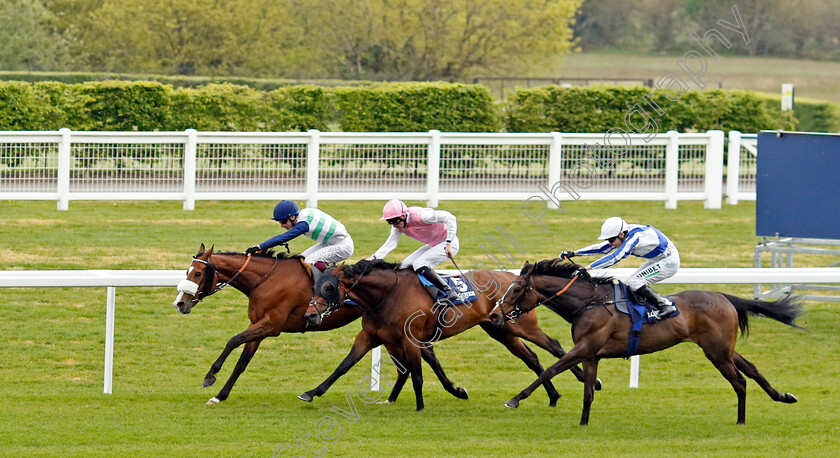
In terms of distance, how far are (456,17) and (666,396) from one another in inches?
833

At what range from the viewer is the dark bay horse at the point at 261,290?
7098mm

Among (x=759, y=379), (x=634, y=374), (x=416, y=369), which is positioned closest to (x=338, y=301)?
(x=416, y=369)

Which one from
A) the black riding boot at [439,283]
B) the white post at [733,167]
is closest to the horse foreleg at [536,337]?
the black riding boot at [439,283]

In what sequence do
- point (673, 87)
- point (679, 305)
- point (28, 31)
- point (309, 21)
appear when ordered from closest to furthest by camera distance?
point (679, 305)
point (673, 87)
point (28, 31)
point (309, 21)

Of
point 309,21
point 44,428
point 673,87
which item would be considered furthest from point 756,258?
point 309,21

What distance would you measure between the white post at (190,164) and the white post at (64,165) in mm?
1273

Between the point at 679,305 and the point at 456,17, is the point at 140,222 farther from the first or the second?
the point at 456,17

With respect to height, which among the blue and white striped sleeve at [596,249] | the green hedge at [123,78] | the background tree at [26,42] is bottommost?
the blue and white striped sleeve at [596,249]

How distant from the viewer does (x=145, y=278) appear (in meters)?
7.47

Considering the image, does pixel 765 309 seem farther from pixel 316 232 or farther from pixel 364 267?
pixel 316 232

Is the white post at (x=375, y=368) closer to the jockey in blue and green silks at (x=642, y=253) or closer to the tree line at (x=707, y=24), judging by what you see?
the jockey in blue and green silks at (x=642, y=253)

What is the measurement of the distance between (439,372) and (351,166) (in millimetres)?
6899

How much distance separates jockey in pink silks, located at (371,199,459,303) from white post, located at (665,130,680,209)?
7.72 meters

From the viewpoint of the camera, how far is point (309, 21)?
29.2m
